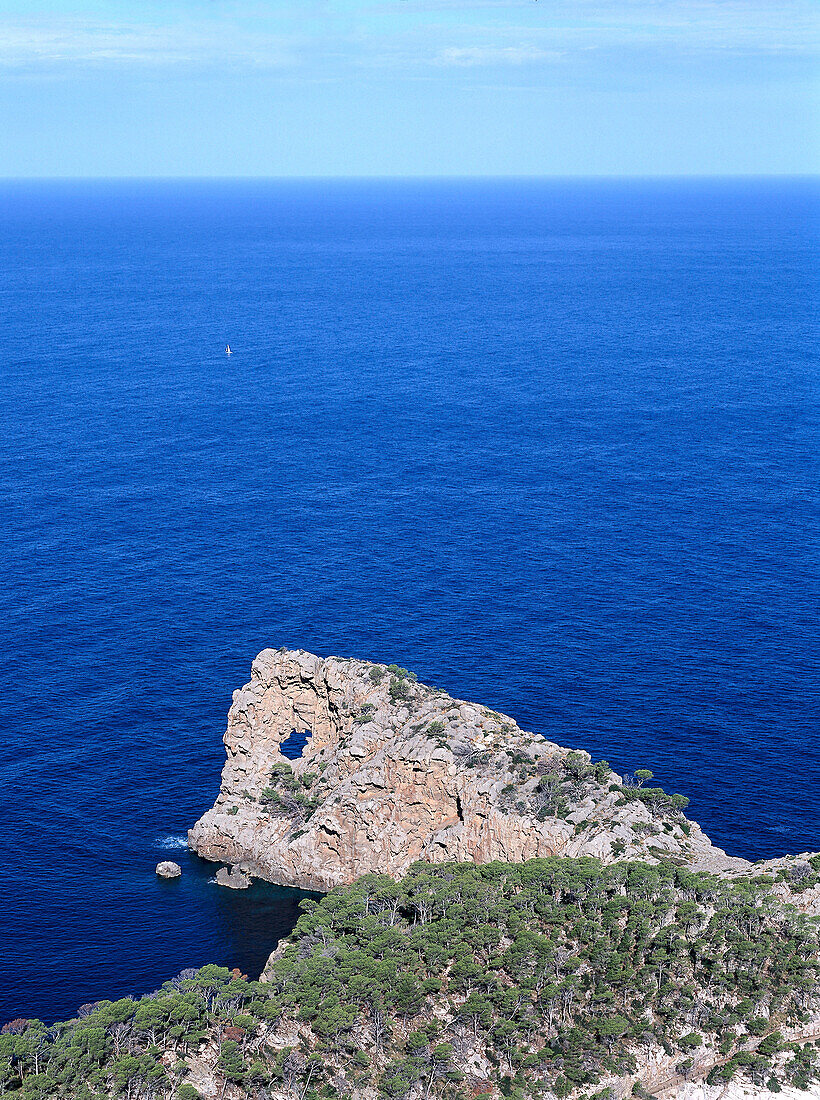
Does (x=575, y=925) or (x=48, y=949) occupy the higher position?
(x=575, y=925)

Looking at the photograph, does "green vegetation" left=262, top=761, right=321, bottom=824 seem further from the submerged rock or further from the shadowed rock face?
the submerged rock

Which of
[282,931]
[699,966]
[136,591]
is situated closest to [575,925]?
[699,966]

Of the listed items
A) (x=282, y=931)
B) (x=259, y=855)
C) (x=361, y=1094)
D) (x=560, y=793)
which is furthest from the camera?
(x=259, y=855)

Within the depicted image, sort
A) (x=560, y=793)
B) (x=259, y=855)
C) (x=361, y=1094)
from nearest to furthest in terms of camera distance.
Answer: (x=361, y=1094)
(x=560, y=793)
(x=259, y=855)

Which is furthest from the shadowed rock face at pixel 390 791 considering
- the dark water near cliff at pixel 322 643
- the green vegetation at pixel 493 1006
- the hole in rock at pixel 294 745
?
the hole in rock at pixel 294 745

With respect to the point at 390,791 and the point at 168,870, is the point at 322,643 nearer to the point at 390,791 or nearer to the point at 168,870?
the point at 168,870

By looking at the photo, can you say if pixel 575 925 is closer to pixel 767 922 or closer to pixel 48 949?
pixel 767 922
